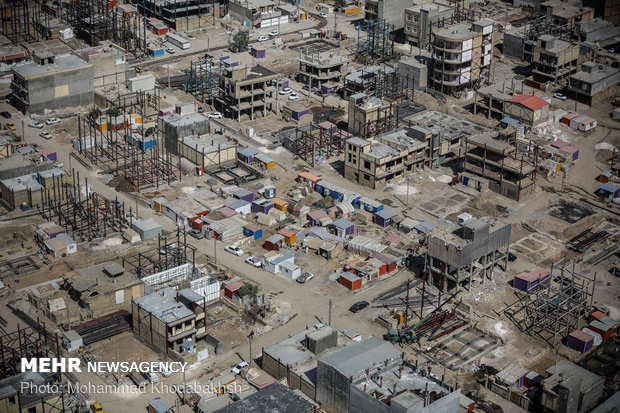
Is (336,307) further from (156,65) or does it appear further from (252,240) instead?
(156,65)

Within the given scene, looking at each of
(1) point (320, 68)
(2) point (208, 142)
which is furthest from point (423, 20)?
(2) point (208, 142)

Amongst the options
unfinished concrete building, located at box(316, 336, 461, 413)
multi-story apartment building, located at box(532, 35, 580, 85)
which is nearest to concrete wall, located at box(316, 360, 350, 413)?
unfinished concrete building, located at box(316, 336, 461, 413)

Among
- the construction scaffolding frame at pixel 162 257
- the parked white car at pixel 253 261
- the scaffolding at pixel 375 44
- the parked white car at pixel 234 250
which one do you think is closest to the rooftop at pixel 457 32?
the scaffolding at pixel 375 44

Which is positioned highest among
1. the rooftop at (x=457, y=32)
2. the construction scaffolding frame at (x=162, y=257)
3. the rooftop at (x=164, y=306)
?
the rooftop at (x=457, y=32)

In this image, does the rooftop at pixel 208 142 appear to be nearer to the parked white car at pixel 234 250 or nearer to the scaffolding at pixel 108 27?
the parked white car at pixel 234 250

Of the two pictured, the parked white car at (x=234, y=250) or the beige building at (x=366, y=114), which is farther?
the beige building at (x=366, y=114)

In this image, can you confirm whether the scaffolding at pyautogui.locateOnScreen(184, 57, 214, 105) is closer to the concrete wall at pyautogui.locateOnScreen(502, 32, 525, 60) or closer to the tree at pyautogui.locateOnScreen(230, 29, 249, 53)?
the tree at pyautogui.locateOnScreen(230, 29, 249, 53)

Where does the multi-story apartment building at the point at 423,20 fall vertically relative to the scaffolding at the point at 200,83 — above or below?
above
